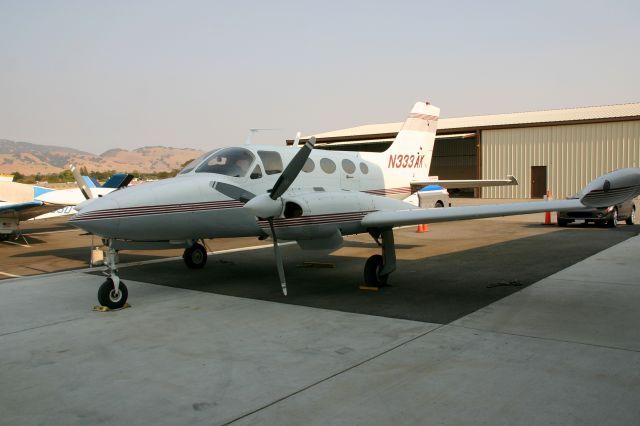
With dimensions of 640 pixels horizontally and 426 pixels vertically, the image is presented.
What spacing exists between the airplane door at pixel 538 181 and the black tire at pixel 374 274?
114 ft

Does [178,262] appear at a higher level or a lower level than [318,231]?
lower

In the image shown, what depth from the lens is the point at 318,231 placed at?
29.8 ft

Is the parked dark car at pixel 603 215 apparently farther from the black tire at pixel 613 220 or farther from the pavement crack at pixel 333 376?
the pavement crack at pixel 333 376

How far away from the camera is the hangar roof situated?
39.2 m

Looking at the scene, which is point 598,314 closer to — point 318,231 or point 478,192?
point 318,231

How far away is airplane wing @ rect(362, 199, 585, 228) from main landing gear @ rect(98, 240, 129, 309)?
4379 mm

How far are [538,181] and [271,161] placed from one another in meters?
35.5

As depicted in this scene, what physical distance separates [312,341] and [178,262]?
8352mm

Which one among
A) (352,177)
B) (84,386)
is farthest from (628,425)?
(352,177)

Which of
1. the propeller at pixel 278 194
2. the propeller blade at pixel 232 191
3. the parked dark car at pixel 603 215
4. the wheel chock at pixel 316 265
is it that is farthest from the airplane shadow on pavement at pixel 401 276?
the parked dark car at pixel 603 215

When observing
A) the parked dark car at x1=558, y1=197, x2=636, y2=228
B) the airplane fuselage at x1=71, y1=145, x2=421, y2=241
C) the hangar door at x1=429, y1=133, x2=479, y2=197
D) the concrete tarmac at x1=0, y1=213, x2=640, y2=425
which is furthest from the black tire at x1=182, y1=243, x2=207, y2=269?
the hangar door at x1=429, y1=133, x2=479, y2=197

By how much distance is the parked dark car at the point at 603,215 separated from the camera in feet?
Result: 64.5

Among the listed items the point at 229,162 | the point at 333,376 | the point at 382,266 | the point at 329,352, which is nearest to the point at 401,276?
the point at 382,266

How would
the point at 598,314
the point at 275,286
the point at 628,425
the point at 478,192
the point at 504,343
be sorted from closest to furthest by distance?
the point at 628,425 → the point at 504,343 → the point at 598,314 → the point at 275,286 → the point at 478,192
